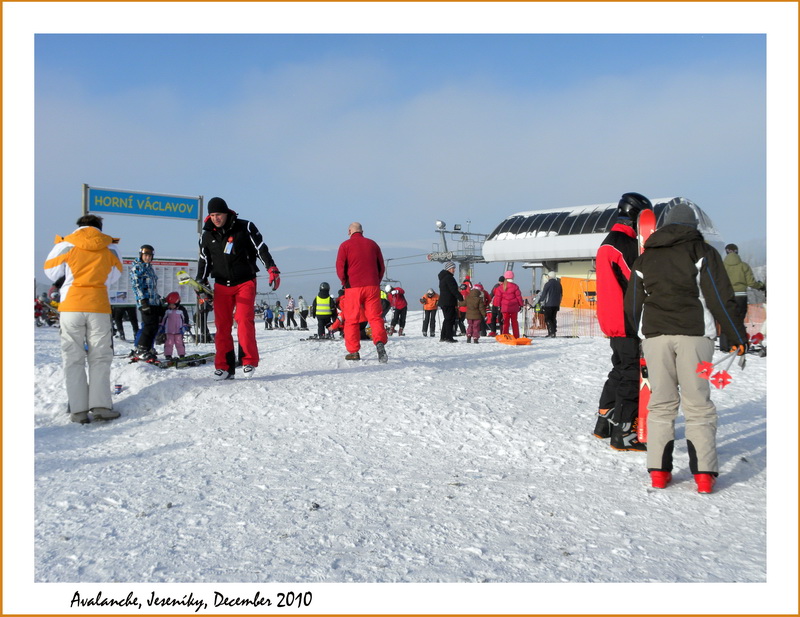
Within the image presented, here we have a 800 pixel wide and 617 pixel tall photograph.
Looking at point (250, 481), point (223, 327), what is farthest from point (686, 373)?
point (223, 327)

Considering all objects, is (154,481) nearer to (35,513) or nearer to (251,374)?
(35,513)

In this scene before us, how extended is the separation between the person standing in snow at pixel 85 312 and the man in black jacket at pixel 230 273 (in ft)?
4.08

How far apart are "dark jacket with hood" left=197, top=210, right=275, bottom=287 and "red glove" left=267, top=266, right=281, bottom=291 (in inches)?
2.5

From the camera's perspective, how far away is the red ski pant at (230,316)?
21.6 ft

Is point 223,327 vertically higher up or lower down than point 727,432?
higher up

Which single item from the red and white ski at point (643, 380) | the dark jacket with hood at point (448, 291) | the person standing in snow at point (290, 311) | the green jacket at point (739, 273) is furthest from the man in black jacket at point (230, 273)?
the person standing in snow at point (290, 311)

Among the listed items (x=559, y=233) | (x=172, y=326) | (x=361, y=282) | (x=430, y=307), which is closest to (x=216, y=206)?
(x=361, y=282)

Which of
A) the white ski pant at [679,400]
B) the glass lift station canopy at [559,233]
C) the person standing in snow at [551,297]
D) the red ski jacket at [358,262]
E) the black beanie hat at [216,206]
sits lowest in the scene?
the white ski pant at [679,400]

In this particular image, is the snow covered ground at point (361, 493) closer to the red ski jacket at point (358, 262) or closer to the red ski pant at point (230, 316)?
the red ski pant at point (230, 316)

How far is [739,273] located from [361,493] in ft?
29.9

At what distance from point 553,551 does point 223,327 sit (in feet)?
15.3

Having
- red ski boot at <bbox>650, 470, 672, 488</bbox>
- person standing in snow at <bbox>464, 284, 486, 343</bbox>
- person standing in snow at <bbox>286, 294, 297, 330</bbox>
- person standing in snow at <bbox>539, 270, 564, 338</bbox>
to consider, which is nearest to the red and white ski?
red ski boot at <bbox>650, 470, 672, 488</bbox>

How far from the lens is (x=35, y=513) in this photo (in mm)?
3303

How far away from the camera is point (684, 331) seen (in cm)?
377
